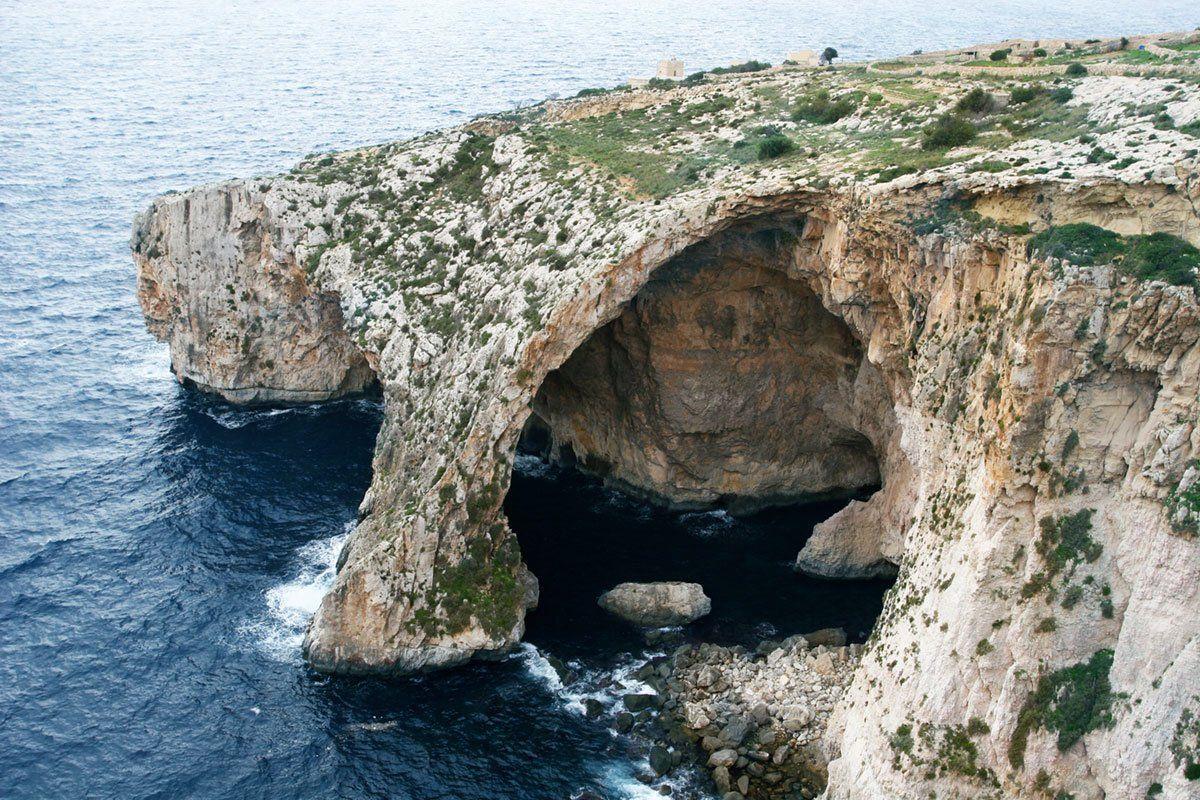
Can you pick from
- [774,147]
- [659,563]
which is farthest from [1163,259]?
[659,563]

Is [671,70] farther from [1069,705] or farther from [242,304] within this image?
[1069,705]

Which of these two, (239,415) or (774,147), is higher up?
(774,147)

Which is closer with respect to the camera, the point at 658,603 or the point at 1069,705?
the point at 1069,705

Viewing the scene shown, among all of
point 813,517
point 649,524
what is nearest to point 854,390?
point 813,517

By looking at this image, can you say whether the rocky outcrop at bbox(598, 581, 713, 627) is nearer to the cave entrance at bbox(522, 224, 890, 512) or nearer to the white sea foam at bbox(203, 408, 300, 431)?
the cave entrance at bbox(522, 224, 890, 512)

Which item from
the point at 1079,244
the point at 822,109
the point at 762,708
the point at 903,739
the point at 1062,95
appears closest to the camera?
the point at 1079,244

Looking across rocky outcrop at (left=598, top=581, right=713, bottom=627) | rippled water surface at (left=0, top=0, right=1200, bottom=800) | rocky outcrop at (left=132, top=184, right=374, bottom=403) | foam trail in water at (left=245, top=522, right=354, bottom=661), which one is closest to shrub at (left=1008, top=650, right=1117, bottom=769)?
rippled water surface at (left=0, top=0, right=1200, bottom=800)

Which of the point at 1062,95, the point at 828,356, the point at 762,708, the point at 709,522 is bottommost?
the point at 762,708
